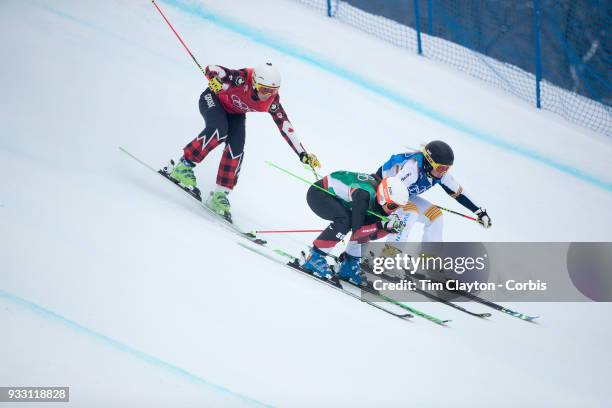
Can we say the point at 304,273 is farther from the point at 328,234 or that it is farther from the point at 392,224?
the point at 392,224

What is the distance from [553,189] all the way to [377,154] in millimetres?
2167

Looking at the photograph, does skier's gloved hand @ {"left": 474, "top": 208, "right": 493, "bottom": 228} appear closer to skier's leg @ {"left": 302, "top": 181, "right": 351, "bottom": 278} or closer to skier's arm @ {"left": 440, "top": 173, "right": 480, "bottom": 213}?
skier's arm @ {"left": 440, "top": 173, "right": 480, "bottom": 213}

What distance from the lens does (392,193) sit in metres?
5.10

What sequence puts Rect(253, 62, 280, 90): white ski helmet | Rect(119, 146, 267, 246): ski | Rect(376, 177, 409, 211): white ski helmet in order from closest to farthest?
Rect(376, 177, 409, 211): white ski helmet, Rect(253, 62, 280, 90): white ski helmet, Rect(119, 146, 267, 246): ski

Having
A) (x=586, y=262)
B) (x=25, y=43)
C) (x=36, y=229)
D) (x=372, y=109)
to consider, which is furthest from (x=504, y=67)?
(x=36, y=229)

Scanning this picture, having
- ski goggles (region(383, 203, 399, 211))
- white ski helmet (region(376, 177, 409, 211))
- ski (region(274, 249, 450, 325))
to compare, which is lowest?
ski (region(274, 249, 450, 325))

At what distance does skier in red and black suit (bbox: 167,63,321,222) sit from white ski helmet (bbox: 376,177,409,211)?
69cm

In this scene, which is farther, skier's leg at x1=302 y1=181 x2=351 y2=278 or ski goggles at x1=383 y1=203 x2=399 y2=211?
skier's leg at x1=302 y1=181 x2=351 y2=278

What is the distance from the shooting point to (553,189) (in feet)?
27.3

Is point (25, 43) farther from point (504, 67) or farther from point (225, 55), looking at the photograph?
point (504, 67)

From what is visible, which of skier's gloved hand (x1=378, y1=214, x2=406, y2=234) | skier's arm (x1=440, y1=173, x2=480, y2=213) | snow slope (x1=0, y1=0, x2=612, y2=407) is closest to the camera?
snow slope (x1=0, y1=0, x2=612, y2=407)

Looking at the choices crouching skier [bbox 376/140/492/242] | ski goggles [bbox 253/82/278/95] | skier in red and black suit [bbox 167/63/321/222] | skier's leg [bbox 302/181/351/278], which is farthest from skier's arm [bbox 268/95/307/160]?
crouching skier [bbox 376/140/492/242]

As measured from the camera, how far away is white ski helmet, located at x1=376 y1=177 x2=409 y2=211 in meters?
5.10

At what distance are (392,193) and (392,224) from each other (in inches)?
10.7
